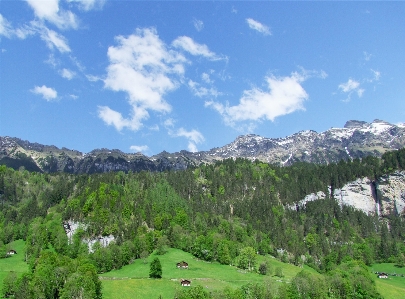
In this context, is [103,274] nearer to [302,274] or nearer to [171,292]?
[171,292]

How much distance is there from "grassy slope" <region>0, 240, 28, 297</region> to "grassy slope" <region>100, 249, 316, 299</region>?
125 feet

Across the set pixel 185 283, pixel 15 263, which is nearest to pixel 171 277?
pixel 185 283

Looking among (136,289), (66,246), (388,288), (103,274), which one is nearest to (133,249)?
(103,274)

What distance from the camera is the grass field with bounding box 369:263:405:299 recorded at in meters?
126

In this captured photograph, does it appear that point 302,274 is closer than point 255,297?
No

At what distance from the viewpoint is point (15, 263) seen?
153375 millimetres

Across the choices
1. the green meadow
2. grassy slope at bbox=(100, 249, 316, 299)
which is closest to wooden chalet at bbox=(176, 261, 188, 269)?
the green meadow

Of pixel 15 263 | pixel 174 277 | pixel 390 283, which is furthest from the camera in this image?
pixel 15 263

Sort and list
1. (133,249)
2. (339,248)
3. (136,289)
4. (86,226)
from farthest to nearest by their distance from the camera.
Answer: (339,248), (86,226), (133,249), (136,289)

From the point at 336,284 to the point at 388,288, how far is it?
34.2 metres

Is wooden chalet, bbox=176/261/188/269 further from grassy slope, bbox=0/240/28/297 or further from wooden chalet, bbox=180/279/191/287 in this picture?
grassy slope, bbox=0/240/28/297

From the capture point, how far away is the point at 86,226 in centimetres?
17925

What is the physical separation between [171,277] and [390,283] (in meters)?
92.1

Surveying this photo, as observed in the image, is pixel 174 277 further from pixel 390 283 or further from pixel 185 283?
pixel 390 283
